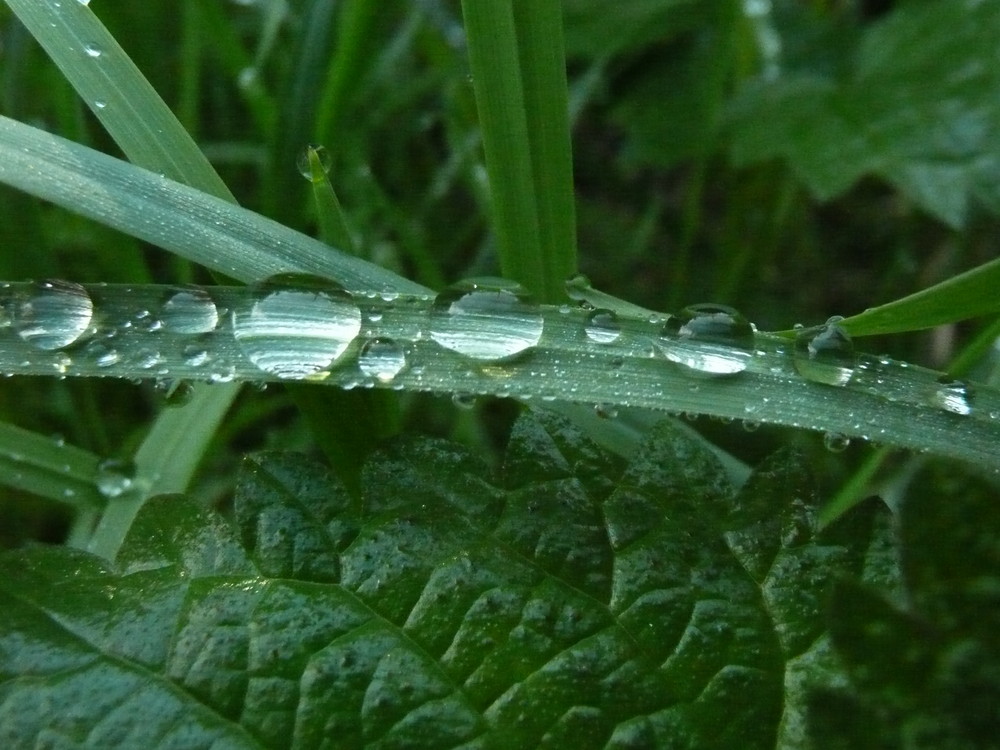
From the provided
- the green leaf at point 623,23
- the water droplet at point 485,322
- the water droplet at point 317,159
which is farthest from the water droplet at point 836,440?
the green leaf at point 623,23

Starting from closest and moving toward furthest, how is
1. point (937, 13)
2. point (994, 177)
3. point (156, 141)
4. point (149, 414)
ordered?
point (156, 141) → point (149, 414) → point (994, 177) → point (937, 13)

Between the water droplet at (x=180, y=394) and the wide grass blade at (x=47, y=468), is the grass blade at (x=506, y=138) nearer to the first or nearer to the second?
the water droplet at (x=180, y=394)

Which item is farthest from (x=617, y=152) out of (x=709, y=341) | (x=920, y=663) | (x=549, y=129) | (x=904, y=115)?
(x=920, y=663)

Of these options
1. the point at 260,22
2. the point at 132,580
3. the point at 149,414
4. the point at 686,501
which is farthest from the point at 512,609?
the point at 260,22

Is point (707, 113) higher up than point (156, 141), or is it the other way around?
point (707, 113)

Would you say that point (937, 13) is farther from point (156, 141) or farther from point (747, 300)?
point (156, 141)

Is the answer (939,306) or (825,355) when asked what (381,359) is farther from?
(939,306)

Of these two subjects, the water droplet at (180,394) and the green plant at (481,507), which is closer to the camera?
the green plant at (481,507)
